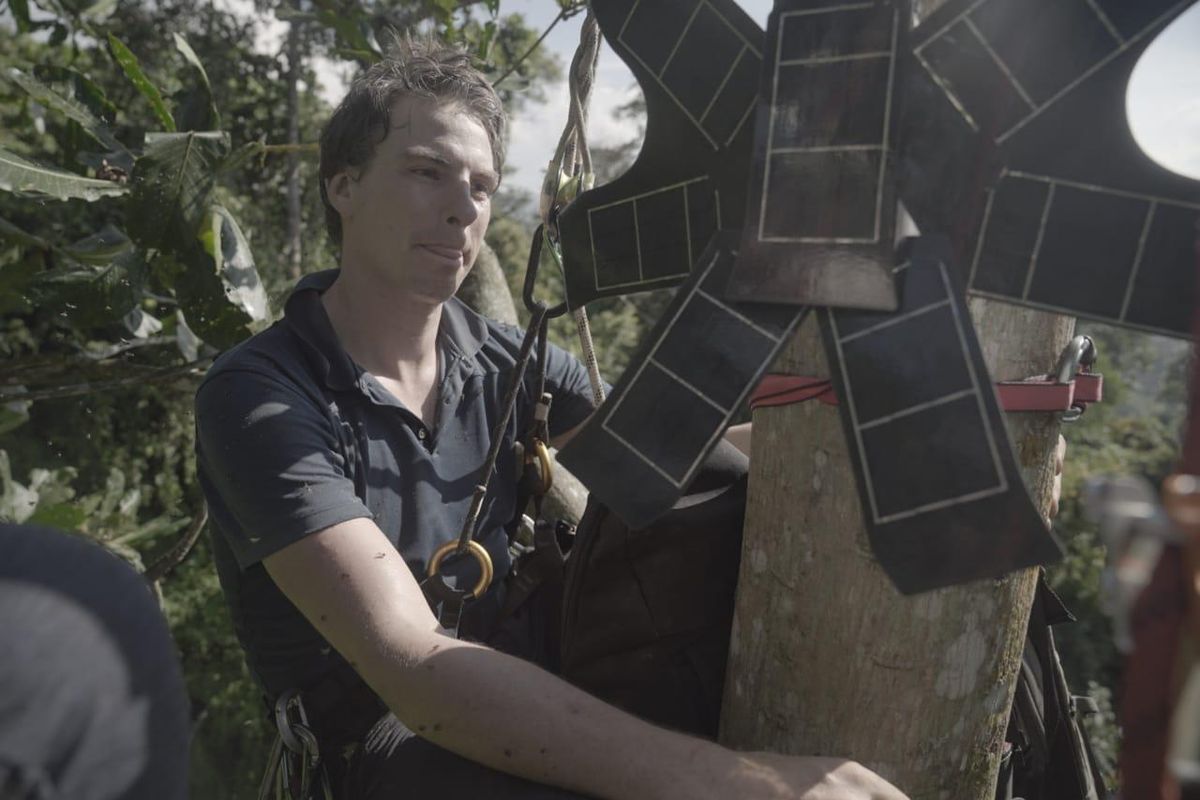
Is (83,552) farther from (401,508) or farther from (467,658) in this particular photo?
(401,508)

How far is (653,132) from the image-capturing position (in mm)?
1108

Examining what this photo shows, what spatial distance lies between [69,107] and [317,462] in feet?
6.38

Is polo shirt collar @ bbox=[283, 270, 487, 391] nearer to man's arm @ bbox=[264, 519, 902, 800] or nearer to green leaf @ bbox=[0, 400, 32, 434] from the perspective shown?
man's arm @ bbox=[264, 519, 902, 800]

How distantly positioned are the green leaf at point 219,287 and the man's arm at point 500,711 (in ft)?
5.32

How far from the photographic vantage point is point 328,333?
65.0 inches

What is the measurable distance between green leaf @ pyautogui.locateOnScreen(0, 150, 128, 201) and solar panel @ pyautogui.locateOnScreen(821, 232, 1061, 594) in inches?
94.1

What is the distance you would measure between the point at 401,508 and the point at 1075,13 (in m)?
1.19

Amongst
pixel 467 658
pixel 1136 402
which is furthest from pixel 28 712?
pixel 1136 402

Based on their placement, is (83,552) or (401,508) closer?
(83,552)

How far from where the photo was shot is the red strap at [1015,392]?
966mm

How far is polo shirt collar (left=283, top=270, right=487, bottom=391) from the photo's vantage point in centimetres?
160

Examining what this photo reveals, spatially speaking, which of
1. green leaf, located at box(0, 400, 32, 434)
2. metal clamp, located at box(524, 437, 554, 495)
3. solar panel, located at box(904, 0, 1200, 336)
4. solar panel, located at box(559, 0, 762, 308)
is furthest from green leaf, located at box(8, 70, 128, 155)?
solar panel, located at box(904, 0, 1200, 336)

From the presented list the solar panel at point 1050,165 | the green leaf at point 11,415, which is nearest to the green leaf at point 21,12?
the green leaf at point 11,415

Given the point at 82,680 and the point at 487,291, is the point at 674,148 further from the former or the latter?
the point at 487,291
